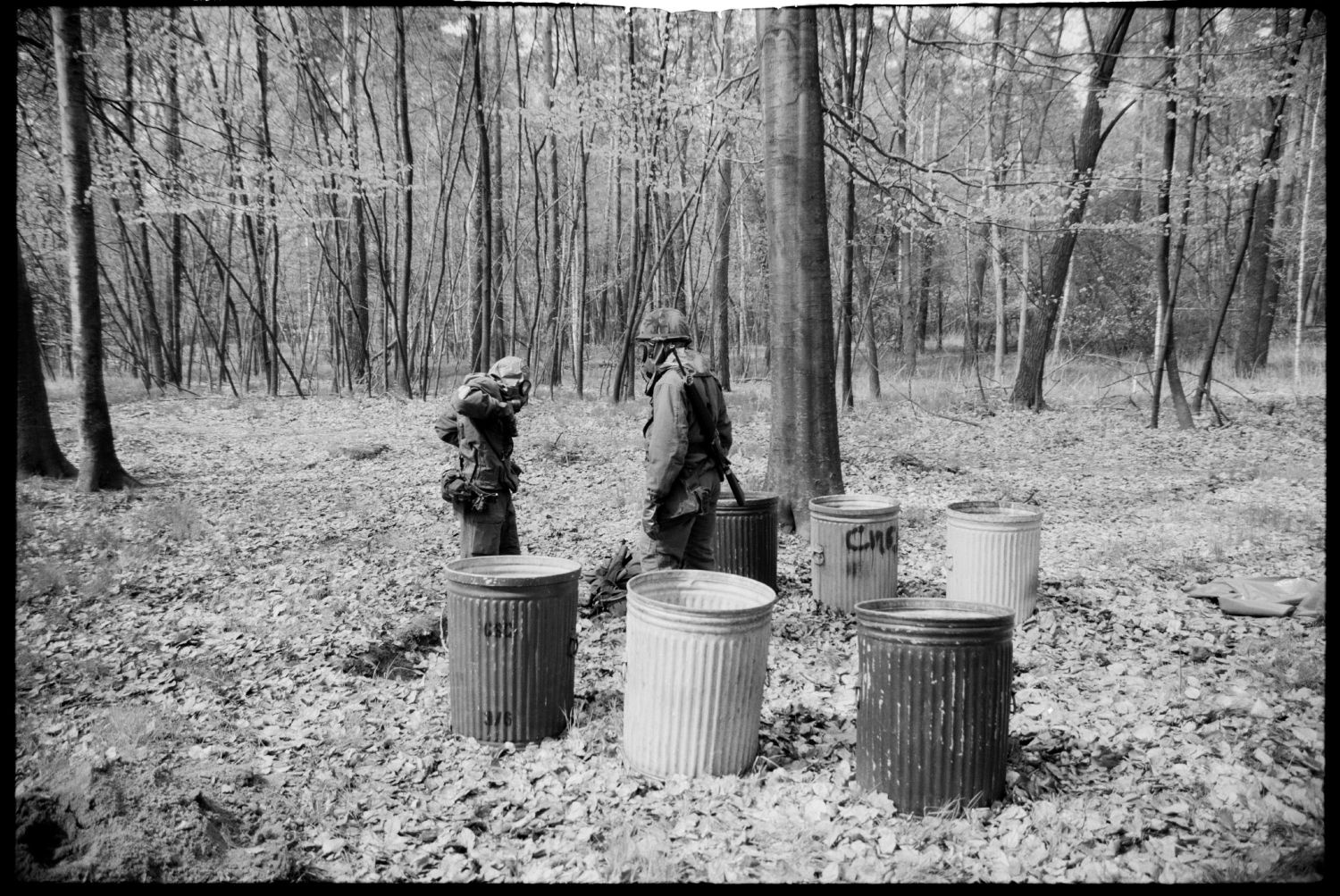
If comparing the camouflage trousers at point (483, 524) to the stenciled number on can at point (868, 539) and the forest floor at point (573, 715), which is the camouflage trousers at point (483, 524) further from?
the stenciled number on can at point (868, 539)

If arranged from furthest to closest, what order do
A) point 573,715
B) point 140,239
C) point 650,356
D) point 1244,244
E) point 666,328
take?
point 140,239
point 1244,244
point 650,356
point 666,328
point 573,715

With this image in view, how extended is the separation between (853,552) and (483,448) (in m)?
2.52

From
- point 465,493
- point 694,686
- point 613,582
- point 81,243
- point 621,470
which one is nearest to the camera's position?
point 694,686

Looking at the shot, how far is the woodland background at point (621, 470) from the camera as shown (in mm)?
2992

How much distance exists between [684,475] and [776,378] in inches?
102

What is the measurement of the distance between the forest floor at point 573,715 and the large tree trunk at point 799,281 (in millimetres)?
759

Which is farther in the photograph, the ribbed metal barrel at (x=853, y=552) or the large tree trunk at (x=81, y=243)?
the large tree trunk at (x=81, y=243)

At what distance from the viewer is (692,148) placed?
47.6 feet

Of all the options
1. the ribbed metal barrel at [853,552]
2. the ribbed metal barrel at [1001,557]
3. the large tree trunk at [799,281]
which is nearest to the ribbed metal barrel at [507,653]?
the ribbed metal barrel at [853,552]

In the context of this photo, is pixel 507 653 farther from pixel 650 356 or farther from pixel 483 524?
pixel 650 356

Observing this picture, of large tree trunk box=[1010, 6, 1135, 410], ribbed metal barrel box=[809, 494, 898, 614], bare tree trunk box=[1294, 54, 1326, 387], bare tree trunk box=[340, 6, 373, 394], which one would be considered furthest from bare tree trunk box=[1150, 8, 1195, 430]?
bare tree trunk box=[340, 6, 373, 394]

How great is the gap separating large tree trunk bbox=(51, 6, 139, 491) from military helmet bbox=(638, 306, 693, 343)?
4.65 meters

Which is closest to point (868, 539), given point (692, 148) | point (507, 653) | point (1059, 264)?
point (507, 653)

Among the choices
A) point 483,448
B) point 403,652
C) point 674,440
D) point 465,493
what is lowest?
point 403,652
